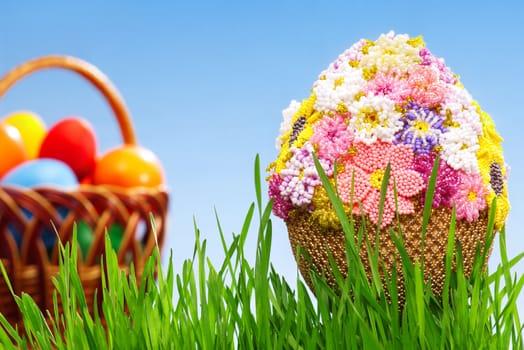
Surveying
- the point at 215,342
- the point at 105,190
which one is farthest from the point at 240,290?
A: the point at 105,190

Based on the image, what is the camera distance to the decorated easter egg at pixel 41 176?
136 cm

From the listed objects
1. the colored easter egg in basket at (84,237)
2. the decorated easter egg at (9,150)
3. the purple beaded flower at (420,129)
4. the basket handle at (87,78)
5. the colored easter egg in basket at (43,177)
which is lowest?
the purple beaded flower at (420,129)

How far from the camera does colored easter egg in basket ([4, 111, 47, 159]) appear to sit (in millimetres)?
1695

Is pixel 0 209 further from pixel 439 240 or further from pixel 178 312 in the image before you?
pixel 439 240

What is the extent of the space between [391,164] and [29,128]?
1.20 metres

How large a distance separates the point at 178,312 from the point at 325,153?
225 millimetres

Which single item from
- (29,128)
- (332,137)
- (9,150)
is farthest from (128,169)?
(332,137)

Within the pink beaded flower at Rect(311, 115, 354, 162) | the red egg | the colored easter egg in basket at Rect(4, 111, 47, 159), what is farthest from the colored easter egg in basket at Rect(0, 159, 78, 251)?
the pink beaded flower at Rect(311, 115, 354, 162)

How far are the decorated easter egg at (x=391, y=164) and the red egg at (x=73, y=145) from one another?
0.84m

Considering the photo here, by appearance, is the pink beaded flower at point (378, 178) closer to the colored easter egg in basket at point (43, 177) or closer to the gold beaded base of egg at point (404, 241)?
the gold beaded base of egg at point (404, 241)

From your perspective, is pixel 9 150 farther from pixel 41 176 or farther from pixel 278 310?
pixel 278 310

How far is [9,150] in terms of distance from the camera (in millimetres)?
1479

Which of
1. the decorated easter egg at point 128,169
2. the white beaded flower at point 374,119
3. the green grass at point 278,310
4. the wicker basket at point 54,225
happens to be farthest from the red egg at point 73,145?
the white beaded flower at point 374,119

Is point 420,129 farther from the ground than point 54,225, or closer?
closer
